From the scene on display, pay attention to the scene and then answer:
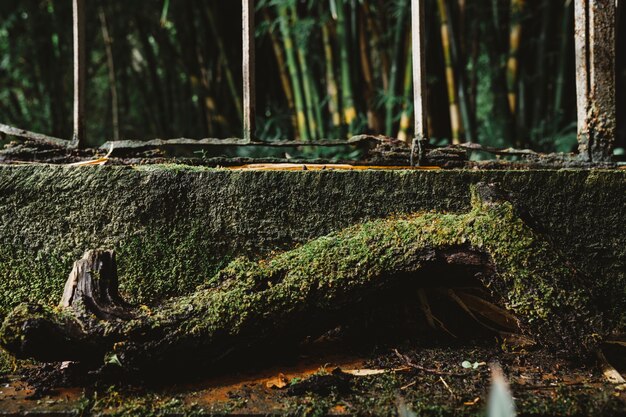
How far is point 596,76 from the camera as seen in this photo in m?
1.88

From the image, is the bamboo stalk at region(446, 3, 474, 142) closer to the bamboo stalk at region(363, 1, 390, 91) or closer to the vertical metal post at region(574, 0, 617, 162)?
the bamboo stalk at region(363, 1, 390, 91)

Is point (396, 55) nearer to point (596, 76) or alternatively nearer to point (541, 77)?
point (541, 77)

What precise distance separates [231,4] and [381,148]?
246cm

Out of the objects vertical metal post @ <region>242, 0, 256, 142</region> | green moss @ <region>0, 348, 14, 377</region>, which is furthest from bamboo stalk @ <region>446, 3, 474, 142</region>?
green moss @ <region>0, 348, 14, 377</region>

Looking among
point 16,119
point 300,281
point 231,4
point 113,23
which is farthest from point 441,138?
point 16,119

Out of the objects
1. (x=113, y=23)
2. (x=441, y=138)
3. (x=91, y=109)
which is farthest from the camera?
(x=91, y=109)

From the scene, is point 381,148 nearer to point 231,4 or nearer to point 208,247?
point 208,247

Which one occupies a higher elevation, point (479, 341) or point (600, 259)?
point (600, 259)

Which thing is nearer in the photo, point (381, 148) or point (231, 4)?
point (381, 148)

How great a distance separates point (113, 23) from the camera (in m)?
4.86

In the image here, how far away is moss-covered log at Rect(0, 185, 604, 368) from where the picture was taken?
1.46 meters

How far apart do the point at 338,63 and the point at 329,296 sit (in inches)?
87.3

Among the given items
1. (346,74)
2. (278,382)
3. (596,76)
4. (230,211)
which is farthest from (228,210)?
(346,74)

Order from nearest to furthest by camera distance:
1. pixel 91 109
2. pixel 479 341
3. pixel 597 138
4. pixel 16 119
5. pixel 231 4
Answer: pixel 479 341
pixel 597 138
pixel 231 4
pixel 16 119
pixel 91 109
